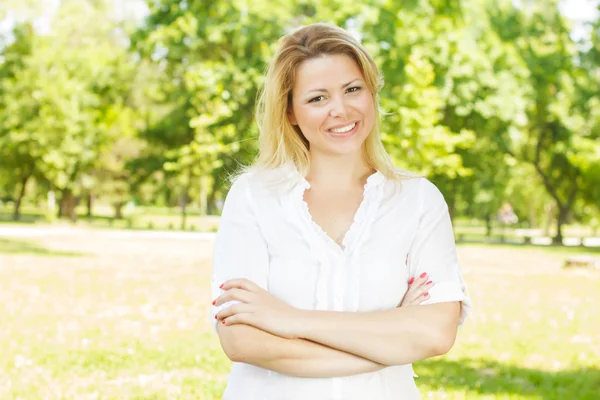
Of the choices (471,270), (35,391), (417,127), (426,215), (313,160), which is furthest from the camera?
(417,127)

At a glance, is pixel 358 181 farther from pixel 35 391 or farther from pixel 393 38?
pixel 393 38

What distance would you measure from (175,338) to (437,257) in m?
7.82

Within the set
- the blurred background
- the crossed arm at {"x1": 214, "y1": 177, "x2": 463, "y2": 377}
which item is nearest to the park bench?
the blurred background

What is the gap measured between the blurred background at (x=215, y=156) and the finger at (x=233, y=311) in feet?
3.45

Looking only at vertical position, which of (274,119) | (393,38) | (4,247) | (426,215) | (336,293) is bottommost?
(4,247)

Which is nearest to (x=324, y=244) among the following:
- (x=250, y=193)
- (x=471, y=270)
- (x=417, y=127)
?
(x=250, y=193)

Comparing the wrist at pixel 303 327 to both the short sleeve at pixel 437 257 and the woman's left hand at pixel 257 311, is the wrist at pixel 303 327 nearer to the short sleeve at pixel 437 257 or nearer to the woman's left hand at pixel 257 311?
the woman's left hand at pixel 257 311

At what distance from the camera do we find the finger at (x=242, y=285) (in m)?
3.25

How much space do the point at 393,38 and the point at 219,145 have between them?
968 centimetres

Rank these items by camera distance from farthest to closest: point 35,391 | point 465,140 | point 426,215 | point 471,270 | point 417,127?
point 465,140 → point 417,127 → point 471,270 → point 35,391 → point 426,215

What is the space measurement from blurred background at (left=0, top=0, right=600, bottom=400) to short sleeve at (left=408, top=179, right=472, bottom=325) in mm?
1127

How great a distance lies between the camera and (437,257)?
11.2 feet

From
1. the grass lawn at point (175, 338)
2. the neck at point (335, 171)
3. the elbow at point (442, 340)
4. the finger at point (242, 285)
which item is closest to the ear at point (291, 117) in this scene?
the neck at point (335, 171)

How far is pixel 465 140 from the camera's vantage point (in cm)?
3934
